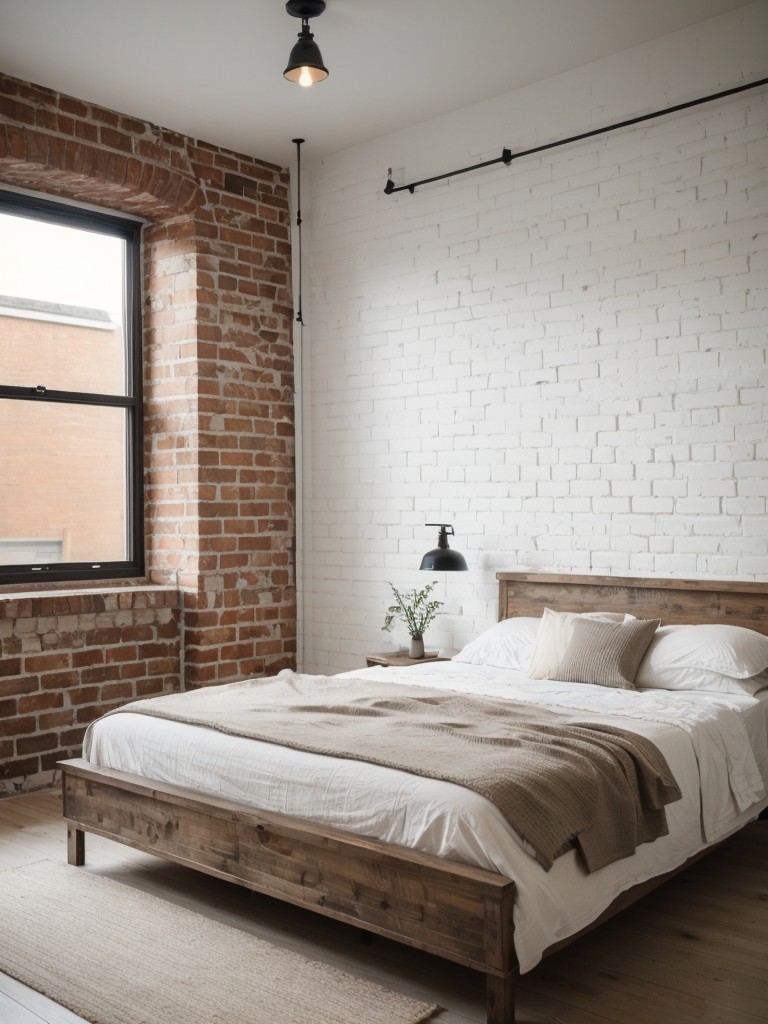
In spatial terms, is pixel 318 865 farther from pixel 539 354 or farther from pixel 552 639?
pixel 539 354

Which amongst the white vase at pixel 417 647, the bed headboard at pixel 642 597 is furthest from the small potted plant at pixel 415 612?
the bed headboard at pixel 642 597

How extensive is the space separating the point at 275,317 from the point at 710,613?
2.90m

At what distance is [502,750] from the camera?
2764 mm

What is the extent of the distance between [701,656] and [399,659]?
1.57 metres

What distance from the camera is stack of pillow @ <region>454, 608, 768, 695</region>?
11.9ft

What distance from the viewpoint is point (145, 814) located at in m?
3.22

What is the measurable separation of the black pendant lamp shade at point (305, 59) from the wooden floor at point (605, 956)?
2.94m

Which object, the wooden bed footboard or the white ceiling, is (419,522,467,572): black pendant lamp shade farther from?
the white ceiling

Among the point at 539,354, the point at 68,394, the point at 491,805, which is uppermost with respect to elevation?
the point at 539,354

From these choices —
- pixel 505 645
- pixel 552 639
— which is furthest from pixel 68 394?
pixel 552 639

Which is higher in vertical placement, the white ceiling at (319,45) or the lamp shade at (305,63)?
the white ceiling at (319,45)

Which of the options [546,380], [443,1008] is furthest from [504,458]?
[443,1008]

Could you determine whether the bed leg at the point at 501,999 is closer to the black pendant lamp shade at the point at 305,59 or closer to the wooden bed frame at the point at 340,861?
the wooden bed frame at the point at 340,861

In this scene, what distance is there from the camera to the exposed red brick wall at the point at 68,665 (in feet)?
14.4
